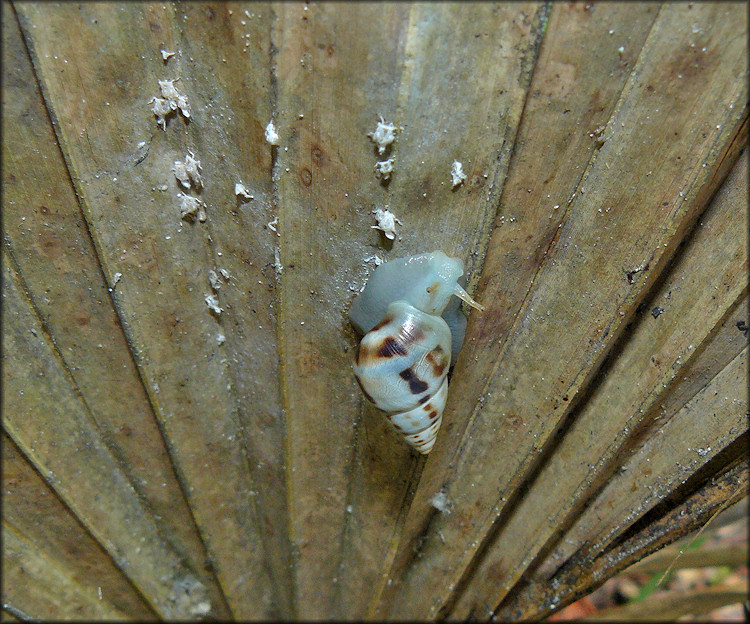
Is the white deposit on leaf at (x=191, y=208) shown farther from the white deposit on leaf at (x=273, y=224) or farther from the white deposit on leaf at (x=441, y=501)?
the white deposit on leaf at (x=441, y=501)

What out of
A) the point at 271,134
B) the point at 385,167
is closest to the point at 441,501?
the point at 385,167

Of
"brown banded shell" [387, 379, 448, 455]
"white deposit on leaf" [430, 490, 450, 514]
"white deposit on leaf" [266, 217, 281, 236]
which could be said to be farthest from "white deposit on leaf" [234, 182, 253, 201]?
"white deposit on leaf" [430, 490, 450, 514]

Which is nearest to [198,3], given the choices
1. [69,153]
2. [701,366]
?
[69,153]

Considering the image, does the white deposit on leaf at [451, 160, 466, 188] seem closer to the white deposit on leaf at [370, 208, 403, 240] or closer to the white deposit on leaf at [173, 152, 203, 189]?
the white deposit on leaf at [370, 208, 403, 240]

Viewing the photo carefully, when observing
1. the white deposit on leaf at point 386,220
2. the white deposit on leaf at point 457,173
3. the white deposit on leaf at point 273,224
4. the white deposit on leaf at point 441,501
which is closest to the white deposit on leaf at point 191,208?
the white deposit on leaf at point 273,224

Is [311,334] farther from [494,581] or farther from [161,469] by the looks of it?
[494,581]

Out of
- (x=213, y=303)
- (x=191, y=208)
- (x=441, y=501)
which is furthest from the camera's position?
(x=441, y=501)

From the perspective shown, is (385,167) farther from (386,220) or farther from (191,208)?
(191,208)
